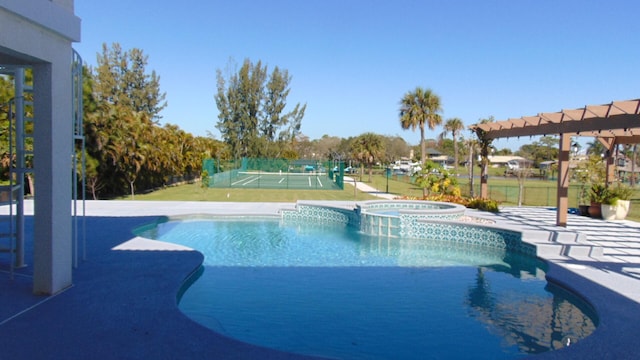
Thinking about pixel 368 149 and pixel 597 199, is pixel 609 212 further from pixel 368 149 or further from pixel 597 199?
pixel 368 149

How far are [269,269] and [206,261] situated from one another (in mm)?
1515

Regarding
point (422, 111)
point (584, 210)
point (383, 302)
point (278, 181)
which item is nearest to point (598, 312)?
point (383, 302)

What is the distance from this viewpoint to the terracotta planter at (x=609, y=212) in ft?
49.4

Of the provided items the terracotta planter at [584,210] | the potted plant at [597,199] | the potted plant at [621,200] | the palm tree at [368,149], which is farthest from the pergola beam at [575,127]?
the palm tree at [368,149]

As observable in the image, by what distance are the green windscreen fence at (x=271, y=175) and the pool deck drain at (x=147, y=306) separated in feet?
59.5

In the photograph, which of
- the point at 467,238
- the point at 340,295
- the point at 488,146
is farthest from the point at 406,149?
the point at 340,295

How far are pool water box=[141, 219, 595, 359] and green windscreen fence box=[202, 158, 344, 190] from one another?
17718 mm

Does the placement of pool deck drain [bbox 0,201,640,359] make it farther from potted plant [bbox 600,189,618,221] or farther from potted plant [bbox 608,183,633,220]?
potted plant [bbox 608,183,633,220]

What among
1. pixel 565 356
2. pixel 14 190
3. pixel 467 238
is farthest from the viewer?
pixel 467 238

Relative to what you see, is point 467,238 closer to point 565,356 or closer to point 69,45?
point 565,356

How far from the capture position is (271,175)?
41.1 m

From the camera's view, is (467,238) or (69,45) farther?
(467,238)

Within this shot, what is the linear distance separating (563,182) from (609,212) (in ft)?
11.8

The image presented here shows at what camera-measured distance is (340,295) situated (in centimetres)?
719
